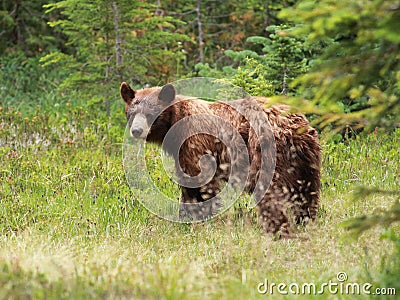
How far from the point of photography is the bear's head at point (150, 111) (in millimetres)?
6555

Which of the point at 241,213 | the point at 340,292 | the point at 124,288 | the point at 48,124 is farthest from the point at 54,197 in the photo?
the point at 340,292

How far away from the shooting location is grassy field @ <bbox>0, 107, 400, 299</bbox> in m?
3.90

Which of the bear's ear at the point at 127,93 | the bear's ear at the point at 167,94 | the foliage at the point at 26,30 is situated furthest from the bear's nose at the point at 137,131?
the foliage at the point at 26,30

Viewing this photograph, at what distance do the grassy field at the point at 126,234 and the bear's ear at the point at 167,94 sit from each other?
1.34 meters

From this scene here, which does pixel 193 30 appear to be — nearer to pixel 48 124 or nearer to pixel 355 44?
pixel 48 124

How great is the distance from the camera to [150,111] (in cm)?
663

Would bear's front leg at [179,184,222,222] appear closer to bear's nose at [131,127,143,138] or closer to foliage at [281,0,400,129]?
bear's nose at [131,127,143,138]

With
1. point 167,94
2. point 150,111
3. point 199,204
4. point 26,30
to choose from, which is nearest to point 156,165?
point 199,204

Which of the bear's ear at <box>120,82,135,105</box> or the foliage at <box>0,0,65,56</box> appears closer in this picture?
the bear's ear at <box>120,82,135,105</box>

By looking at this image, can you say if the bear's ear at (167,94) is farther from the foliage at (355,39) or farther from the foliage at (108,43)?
the foliage at (108,43)

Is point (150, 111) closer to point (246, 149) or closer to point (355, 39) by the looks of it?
point (246, 149)

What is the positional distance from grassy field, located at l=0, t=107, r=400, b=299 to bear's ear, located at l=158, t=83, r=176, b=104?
1342mm

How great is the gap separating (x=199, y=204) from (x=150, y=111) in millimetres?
1197

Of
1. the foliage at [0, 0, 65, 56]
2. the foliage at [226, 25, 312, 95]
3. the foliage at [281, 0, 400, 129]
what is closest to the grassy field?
the foliage at [281, 0, 400, 129]
